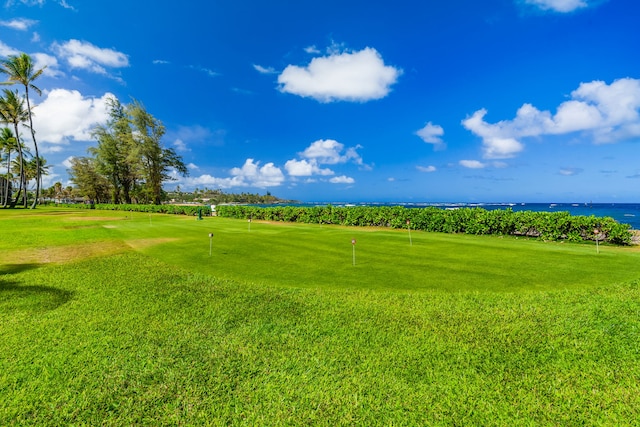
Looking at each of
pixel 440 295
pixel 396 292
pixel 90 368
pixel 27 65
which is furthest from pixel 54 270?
pixel 27 65

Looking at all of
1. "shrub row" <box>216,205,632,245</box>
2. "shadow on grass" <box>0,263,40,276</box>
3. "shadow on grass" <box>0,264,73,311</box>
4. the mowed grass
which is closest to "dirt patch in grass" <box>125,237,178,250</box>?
"shadow on grass" <box>0,263,40,276</box>

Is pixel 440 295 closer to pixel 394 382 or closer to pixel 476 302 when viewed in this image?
pixel 476 302

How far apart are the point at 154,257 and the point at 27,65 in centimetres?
5142

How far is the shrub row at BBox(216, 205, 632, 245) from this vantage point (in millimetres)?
14625

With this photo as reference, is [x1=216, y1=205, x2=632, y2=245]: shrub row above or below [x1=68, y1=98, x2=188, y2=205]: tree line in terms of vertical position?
below

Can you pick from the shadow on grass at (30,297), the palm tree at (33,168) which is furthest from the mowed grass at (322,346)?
the palm tree at (33,168)

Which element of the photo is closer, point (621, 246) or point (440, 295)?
point (440, 295)

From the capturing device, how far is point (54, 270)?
8.78 metres

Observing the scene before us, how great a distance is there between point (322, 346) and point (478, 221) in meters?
17.8

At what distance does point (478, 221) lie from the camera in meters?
18.7

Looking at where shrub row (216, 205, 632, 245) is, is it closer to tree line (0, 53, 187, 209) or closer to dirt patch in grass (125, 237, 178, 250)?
dirt patch in grass (125, 237, 178, 250)

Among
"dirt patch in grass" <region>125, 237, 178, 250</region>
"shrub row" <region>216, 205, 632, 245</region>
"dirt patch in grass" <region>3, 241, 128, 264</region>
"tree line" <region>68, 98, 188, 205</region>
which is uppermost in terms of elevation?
"tree line" <region>68, 98, 188, 205</region>

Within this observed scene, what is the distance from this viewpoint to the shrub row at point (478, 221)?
48.0 ft

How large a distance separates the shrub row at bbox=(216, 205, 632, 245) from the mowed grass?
7.86 meters
